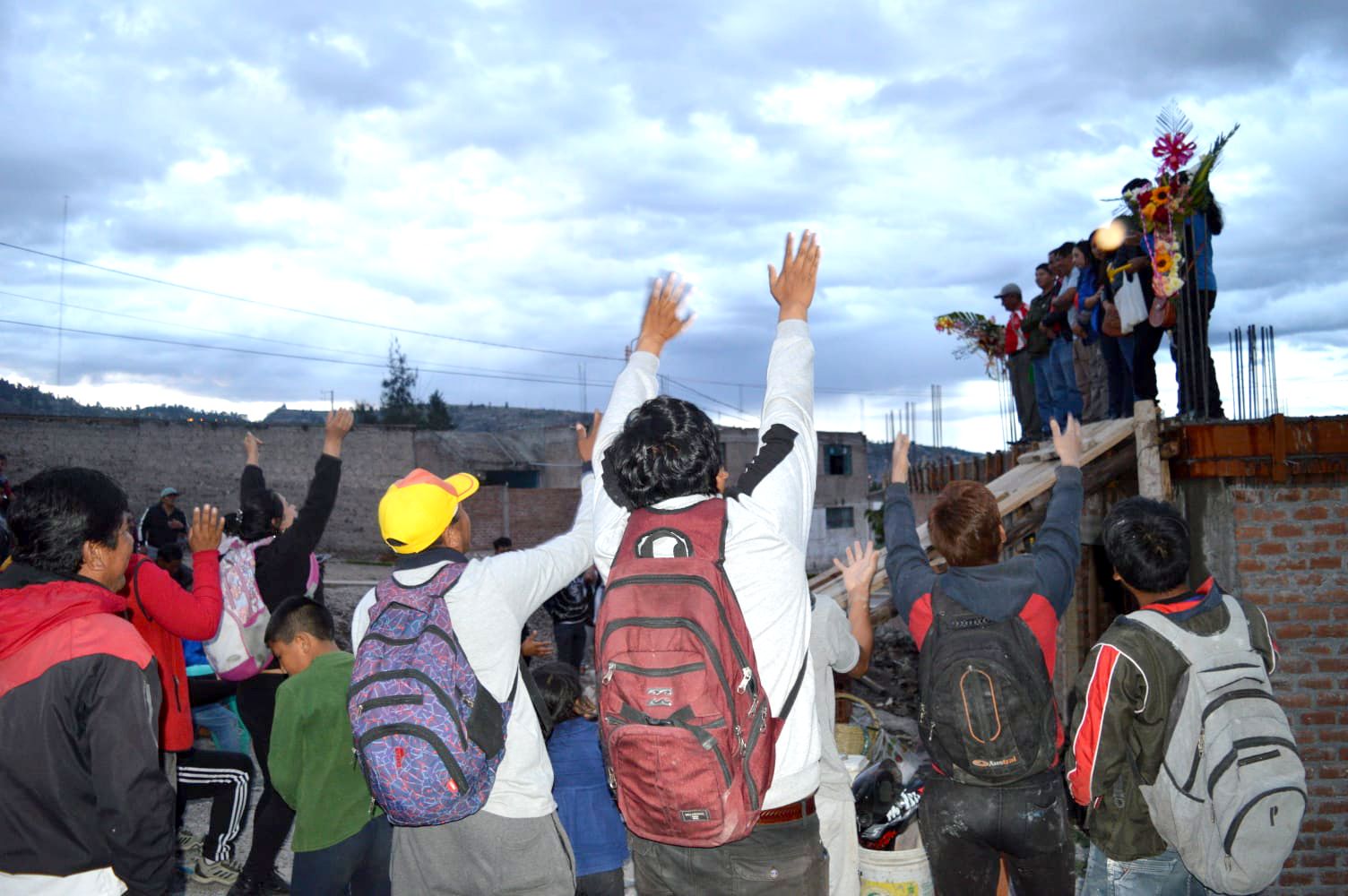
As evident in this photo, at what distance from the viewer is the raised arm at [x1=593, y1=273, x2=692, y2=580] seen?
2615 millimetres

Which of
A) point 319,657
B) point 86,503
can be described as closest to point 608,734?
point 86,503

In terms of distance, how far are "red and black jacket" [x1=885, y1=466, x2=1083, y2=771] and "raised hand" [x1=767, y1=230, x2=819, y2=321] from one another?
1011mm

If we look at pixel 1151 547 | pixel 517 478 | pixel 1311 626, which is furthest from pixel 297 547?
pixel 517 478

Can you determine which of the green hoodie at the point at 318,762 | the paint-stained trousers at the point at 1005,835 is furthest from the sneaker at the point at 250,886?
the paint-stained trousers at the point at 1005,835

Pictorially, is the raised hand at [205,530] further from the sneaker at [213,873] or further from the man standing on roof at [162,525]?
the man standing on roof at [162,525]

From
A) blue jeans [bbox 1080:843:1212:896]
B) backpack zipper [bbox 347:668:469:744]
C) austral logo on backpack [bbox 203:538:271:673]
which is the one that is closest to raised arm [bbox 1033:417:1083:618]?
blue jeans [bbox 1080:843:1212:896]

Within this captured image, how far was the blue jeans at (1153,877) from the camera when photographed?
2980 millimetres

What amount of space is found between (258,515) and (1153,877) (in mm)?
4078

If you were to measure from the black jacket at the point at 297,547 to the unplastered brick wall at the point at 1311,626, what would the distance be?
5.10 meters

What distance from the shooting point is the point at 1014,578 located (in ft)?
10.2

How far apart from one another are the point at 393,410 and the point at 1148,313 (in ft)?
148

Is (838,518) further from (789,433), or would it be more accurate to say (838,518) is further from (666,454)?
(666,454)

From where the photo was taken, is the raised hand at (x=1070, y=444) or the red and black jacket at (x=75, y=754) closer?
the red and black jacket at (x=75, y=754)

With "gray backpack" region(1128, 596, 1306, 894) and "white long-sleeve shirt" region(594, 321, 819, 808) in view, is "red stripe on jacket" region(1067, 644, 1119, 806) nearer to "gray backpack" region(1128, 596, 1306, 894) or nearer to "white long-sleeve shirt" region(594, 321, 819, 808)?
"gray backpack" region(1128, 596, 1306, 894)
